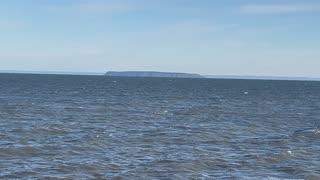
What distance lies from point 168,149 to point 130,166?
4977 millimetres

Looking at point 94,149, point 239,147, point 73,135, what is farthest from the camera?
point 73,135

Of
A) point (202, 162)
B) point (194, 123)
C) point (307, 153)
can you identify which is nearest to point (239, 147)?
point (307, 153)

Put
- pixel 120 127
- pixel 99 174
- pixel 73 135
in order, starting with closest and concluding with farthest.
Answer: pixel 99 174 → pixel 73 135 → pixel 120 127

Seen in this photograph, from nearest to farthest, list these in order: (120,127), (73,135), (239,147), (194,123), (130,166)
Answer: (130,166) → (239,147) → (73,135) → (120,127) → (194,123)

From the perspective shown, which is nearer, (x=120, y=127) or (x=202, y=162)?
(x=202, y=162)

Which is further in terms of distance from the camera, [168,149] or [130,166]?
[168,149]

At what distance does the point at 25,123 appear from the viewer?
125 feet

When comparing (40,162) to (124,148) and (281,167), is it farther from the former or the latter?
(281,167)

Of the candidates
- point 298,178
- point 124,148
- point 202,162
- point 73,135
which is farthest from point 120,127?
point 298,178

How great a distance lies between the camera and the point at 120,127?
37.2 meters

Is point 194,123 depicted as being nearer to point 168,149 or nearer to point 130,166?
point 168,149

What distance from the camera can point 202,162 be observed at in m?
23.7

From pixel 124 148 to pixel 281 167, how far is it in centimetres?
818

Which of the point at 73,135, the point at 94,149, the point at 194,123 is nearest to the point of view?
the point at 94,149
